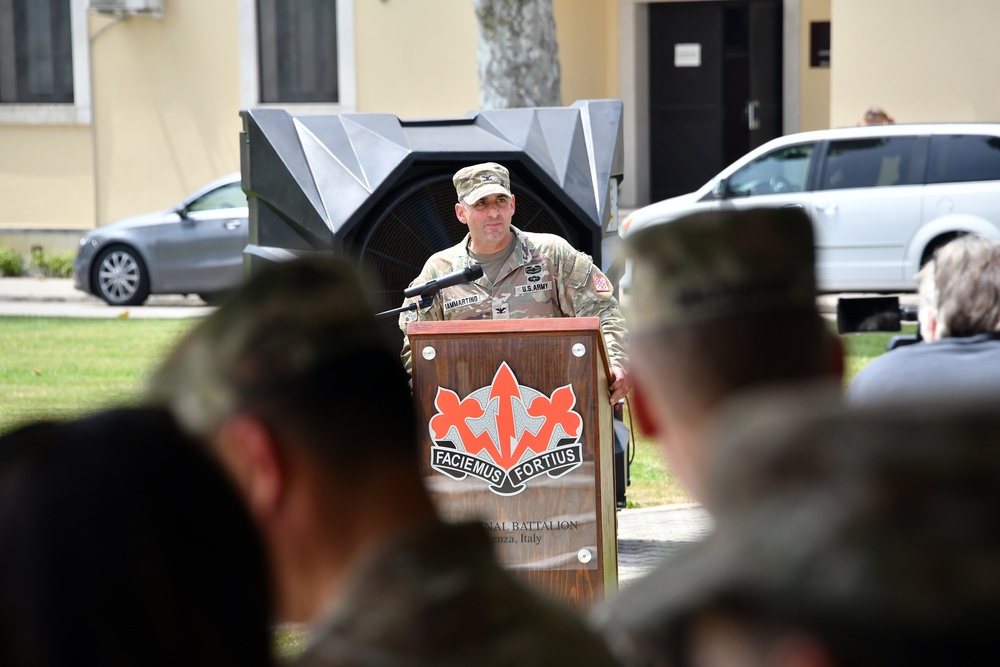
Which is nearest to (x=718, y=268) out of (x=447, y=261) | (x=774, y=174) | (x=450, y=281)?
(x=450, y=281)

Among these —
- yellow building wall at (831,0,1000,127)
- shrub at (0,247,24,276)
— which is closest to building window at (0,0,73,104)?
shrub at (0,247,24,276)

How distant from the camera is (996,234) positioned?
41.2 feet

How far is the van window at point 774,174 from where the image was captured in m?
13.7

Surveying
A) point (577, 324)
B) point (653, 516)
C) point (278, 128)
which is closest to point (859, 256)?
point (653, 516)

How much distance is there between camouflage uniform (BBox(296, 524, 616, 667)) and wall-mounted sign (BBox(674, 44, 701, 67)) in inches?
726

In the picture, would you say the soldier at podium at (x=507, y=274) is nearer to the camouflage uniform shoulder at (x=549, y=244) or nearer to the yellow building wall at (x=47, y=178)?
the camouflage uniform shoulder at (x=549, y=244)

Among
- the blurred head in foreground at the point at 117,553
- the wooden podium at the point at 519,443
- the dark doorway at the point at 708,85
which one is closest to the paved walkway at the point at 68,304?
the dark doorway at the point at 708,85

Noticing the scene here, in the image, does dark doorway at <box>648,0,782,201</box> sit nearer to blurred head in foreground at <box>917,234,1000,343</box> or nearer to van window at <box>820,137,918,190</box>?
van window at <box>820,137,918,190</box>

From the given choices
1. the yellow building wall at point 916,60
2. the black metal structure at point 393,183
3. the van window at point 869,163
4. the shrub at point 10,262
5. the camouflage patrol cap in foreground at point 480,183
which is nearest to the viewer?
the camouflage patrol cap in foreground at point 480,183

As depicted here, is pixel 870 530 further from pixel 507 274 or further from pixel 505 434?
pixel 507 274

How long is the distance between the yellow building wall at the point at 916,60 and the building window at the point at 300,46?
6.50 m

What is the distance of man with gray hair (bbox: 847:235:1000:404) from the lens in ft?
12.1

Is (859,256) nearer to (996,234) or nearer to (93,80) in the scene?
(996,234)

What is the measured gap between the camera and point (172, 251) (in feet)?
49.9
